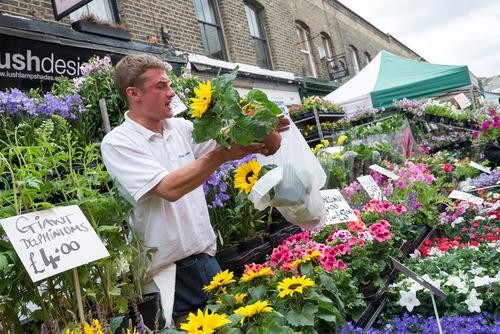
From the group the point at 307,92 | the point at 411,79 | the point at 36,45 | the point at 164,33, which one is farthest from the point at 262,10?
the point at 36,45

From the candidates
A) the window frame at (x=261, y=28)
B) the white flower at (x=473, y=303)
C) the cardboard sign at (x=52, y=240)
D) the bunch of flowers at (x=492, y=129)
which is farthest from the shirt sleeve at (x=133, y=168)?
the window frame at (x=261, y=28)

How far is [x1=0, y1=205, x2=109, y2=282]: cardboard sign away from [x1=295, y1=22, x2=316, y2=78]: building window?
40.6 ft

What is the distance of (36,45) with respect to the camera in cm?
473

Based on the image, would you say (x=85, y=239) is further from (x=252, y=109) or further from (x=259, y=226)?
(x=259, y=226)

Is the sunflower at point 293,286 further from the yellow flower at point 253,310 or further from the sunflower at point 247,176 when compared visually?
the sunflower at point 247,176

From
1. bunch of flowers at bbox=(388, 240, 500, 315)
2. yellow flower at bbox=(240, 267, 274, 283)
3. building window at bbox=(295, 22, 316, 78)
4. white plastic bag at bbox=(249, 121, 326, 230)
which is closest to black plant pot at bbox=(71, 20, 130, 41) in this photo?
white plastic bag at bbox=(249, 121, 326, 230)

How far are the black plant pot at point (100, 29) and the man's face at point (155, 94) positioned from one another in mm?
3997

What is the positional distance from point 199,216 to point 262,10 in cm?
994

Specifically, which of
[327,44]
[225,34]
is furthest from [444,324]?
[327,44]

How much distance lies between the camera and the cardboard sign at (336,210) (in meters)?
2.77

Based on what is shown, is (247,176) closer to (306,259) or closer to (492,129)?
(306,259)

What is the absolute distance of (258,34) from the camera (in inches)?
433

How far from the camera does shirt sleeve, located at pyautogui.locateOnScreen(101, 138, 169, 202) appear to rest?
1.85 metres

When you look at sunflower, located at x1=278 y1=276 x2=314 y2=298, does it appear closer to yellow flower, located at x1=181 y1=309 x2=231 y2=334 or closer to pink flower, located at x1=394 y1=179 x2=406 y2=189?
yellow flower, located at x1=181 y1=309 x2=231 y2=334
